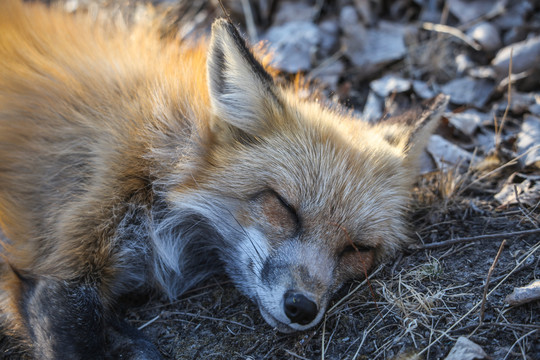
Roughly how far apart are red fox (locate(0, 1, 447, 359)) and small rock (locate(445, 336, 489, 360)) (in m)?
0.65

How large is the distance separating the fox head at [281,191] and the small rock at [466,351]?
2.13 feet

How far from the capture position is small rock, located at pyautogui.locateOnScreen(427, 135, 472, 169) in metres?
3.63

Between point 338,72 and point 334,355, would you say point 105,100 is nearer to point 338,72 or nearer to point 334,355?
point 334,355

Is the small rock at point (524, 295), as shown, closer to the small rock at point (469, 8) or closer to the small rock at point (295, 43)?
the small rock at point (295, 43)

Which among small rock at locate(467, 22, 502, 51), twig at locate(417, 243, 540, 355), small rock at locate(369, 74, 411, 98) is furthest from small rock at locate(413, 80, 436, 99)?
twig at locate(417, 243, 540, 355)

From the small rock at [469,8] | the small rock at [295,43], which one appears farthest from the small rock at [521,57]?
the small rock at [295,43]

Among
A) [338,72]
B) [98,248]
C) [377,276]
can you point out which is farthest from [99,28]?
[377,276]

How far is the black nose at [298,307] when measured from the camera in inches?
87.1

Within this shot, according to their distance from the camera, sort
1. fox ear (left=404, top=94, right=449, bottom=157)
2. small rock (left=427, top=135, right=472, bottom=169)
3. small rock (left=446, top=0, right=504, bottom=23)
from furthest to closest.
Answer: small rock (left=446, top=0, right=504, bottom=23), small rock (left=427, top=135, right=472, bottom=169), fox ear (left=404, top=94, right=449, bottom=157)

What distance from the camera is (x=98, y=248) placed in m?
2.55

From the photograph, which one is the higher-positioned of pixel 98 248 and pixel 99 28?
pixel 99 28

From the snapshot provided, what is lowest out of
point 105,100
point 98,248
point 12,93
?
point 98,248

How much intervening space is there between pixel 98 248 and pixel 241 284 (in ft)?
2.83

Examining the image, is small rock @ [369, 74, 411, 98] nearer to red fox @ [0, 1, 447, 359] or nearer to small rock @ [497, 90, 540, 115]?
small rock @ [497, 90, 540, 115]
